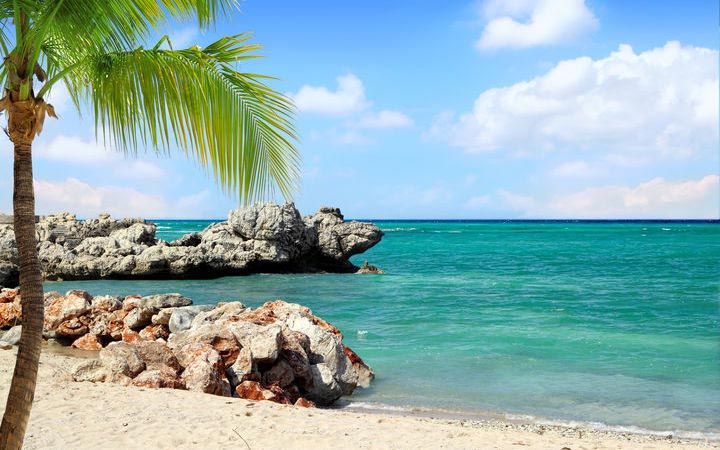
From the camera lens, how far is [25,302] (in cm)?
469

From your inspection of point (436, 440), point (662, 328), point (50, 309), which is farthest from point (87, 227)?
point (436, 440)

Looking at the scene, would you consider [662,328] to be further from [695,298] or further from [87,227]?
[87,227]

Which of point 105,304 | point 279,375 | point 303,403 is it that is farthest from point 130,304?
point 303,403

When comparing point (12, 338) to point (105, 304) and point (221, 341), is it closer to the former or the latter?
point (105, 304)

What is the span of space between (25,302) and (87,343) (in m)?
9.90

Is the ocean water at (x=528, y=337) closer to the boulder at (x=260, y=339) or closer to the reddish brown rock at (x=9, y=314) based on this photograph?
the boulder at (x=260, y=339)

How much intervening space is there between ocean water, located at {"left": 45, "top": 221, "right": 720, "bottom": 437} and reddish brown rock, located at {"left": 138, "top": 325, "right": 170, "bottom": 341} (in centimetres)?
441

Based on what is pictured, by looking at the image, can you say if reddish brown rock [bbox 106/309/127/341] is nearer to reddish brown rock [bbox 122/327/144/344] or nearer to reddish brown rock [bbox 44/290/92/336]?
reddish brown rock [bbox 122/327/144/344]

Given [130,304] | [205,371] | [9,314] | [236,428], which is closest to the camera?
[236,428]

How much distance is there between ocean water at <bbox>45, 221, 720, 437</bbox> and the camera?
10344mm

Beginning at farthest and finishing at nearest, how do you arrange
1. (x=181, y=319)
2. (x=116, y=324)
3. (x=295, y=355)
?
1. (x=116, y=324)
2. (x=181, y=319)
3. (x=295, y=355)

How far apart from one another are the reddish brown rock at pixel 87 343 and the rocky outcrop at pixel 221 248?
15933 millimetres

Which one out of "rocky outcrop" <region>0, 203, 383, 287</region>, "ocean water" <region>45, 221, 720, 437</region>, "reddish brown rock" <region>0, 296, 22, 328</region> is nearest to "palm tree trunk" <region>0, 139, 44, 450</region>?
"ocean water" <region>45, 221, 720, 437</region>

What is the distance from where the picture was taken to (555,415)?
969cm
